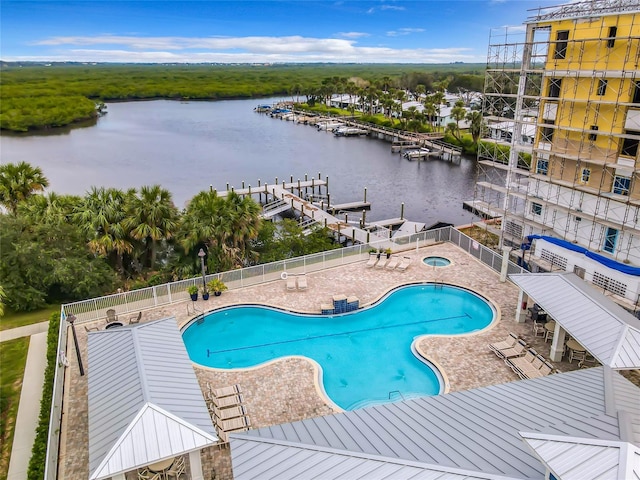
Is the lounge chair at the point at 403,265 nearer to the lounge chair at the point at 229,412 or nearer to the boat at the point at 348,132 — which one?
the lounge chair at the point at 229,412

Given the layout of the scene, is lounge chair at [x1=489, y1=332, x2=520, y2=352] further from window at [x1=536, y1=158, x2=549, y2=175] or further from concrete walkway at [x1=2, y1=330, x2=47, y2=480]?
concrete walkway at [x1=2, y1=330, x2=47, y2=480]

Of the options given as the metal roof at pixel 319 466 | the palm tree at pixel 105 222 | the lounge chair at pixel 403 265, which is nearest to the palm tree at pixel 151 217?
the palm tree at pixel 105 222

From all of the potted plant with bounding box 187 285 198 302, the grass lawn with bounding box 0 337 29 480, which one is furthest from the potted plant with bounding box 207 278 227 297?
the grass lawn with bounding box 0 337 29 480

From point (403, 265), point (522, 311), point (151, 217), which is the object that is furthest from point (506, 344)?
point (151, 217)

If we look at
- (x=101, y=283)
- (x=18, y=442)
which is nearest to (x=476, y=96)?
(x=101, y=283)

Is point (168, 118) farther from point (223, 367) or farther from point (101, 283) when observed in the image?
point (223, 367)

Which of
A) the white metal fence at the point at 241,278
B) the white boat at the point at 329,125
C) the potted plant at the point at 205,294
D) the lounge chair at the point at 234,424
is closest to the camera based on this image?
the lounge chair at the point at 234,424
